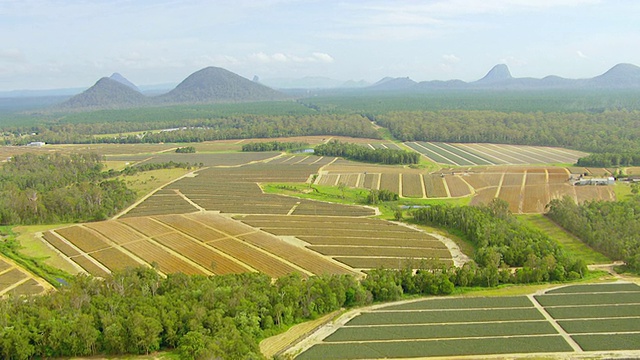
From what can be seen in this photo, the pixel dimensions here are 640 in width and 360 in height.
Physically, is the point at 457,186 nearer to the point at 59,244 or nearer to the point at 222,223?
the point at 222,223

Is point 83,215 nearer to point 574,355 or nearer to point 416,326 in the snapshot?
point 416,326

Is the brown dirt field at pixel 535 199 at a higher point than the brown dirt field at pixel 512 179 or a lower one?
lower

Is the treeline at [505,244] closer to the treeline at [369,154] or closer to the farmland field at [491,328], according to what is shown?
the farmland field at [491,328]

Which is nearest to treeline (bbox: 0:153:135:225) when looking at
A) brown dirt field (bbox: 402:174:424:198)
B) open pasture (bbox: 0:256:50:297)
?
open pasture (bbox: 0:256:50:297)

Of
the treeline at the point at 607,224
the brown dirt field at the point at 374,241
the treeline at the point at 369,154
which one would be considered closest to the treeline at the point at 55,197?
the brown dirt field at the point at 374,241

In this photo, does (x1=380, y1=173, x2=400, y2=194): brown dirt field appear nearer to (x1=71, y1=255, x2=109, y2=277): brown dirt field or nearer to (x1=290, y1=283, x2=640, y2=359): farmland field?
(x1=290, y1=283, x2=640, y2=359): farmland field

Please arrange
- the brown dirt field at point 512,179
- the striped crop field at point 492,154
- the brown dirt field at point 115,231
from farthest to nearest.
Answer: the striped crop field at point 492,154 → the brown dirt field at point 512,179 → the brown dirt field at point 115,231
